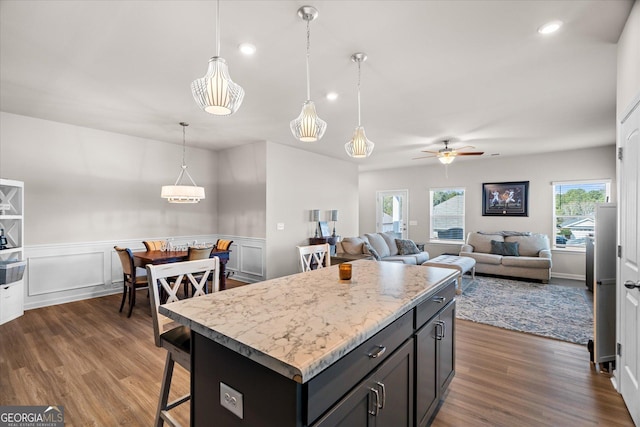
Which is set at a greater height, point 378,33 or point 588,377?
point 378,33

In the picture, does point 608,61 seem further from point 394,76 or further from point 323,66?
point 323,66

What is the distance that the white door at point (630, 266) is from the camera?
6.28ft

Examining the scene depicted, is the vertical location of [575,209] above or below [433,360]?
above

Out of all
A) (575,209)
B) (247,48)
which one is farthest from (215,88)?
(575,209)

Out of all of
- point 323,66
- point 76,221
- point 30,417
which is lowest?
point 30,417

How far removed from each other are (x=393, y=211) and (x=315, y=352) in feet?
28.0

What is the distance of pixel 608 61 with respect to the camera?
2.74 metres

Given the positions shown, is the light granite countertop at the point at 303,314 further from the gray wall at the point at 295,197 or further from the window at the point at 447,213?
the window at the point at 447,213

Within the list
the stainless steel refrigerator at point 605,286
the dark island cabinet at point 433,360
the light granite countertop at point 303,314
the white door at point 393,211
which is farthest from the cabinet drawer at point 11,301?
the white door at point 393,211

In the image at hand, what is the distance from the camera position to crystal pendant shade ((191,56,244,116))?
1626mm

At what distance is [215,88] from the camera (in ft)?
5.38

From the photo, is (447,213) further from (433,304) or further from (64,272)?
(64,272)

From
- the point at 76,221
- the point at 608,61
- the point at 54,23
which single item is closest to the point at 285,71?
the point at 54,23

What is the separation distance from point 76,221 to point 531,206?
9.06 metres
